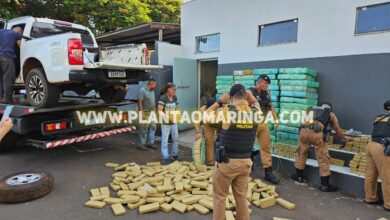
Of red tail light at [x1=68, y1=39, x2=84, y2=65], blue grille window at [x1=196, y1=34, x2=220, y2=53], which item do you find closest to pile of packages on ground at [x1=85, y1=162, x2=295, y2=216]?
red tail light at [x1=68, y1=39, x2=84, y2=65]

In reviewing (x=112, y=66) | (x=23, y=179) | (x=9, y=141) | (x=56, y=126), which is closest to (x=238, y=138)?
(x=112, y=66)

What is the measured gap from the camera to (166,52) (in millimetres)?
8898

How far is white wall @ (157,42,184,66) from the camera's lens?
875 cm

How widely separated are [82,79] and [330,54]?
201 inches

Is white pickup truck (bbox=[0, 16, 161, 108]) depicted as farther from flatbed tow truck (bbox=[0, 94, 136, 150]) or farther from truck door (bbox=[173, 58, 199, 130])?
truck door (bbox=[173, 58, 199, 130])

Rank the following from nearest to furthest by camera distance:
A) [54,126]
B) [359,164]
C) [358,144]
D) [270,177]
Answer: [359,164] < [358,144] < [270,177] < [54,126]

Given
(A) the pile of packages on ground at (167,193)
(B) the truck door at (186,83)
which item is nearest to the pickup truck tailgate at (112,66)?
(A) the pile of packages on ground at (167,193)

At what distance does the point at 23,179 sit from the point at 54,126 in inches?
50.9

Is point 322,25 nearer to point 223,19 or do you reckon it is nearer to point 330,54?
point 330,54

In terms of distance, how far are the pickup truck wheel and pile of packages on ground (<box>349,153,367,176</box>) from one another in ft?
18.7

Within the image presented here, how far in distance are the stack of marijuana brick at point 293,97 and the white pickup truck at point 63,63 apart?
9.77ft

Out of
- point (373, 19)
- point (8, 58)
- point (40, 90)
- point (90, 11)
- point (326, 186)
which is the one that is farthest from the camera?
point (90, 11)

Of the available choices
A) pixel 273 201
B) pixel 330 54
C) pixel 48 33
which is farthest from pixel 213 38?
pixel 273 201

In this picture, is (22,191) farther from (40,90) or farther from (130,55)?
(130,55)
